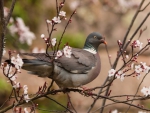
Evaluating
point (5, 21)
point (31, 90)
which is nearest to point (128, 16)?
point (31, 90)

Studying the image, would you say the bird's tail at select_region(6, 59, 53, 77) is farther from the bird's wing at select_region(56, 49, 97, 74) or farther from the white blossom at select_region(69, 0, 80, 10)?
the white blossom at select_region(69, 0, 80, 10)

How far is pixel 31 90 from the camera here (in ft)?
18.5

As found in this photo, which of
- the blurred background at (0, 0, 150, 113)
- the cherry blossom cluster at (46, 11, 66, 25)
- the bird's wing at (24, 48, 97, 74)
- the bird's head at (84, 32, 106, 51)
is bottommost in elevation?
the cherry blossom cluster at (46, 11, 66, 25)

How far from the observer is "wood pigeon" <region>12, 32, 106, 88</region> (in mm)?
2484

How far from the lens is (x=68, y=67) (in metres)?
2.67

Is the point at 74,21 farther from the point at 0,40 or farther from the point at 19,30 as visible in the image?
the point at 0,40

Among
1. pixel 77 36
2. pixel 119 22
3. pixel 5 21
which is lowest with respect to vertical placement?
pixel 5 21

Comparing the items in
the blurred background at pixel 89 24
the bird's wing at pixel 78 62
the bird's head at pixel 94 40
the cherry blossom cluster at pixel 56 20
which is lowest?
the cherry blossom cluster at pixel 56 20

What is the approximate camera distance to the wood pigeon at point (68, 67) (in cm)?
248

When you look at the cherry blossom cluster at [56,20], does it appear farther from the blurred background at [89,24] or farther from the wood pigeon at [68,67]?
the blurred background at [89,24]

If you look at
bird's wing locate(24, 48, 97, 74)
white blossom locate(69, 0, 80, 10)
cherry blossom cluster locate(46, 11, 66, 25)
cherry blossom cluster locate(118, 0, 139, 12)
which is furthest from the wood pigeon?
cherry blossom cluster locate(118, 0, 139, 12)

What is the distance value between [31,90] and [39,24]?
1564mm

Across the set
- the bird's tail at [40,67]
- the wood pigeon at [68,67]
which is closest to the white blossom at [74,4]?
the wood pigeon at [68,67]

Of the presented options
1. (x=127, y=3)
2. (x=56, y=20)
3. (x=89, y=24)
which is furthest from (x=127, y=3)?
(x=56, y=20)
